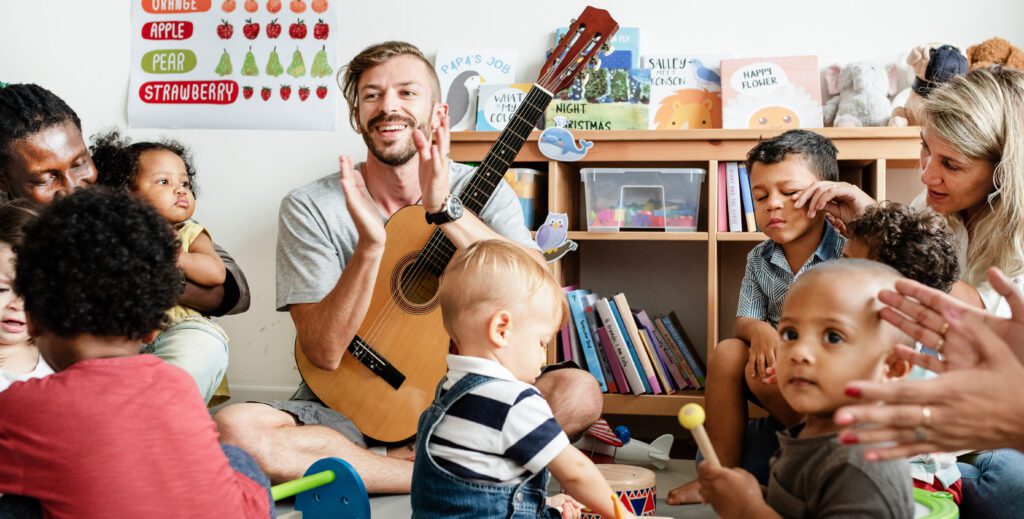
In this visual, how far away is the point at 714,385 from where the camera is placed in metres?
1.74

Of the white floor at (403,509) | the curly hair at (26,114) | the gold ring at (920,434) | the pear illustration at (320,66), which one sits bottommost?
the white floor at (403,509)

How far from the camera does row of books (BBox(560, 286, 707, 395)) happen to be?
7.63 feet

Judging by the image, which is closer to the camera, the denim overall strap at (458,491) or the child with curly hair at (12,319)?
the denim overall strap at (458,491)

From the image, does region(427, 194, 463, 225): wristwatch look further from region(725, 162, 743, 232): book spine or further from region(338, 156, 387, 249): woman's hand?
region(725, 162, 743, 232): book spine

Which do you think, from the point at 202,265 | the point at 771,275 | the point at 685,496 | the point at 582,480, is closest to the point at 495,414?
the point at 582,480

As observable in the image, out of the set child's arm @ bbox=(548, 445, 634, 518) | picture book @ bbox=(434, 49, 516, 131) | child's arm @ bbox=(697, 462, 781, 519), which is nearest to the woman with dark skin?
picture book @ bbox=(434, 49, 516, 131)

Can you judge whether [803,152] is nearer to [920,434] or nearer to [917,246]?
[917,246]

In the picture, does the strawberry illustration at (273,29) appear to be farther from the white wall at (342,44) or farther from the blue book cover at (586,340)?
the blue book cover at (586,340)

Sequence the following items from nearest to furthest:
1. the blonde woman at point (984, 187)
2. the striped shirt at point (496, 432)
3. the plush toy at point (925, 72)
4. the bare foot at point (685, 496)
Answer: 1. the striped shirt at point (496, 432)
2. the blonde woman at point (984, 187)
3. the bare foot at point (685, 496)
4. the plush toy at point (925, 72)

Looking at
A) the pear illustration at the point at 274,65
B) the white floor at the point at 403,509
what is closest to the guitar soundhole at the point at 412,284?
the white floor at the point at 403,509

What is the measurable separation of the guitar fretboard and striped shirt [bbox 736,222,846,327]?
1.83ft

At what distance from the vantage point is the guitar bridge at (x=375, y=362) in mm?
1799

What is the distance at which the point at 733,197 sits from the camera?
229cm

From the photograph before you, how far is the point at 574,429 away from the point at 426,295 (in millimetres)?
408
